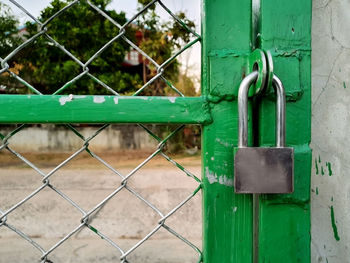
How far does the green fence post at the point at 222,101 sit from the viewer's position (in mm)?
454

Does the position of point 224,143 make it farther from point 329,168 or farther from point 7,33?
point 7,33

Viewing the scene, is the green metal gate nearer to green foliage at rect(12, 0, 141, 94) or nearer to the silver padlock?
the silver padlock

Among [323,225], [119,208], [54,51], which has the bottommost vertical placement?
[119,208]

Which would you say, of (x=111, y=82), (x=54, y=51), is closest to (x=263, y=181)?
(x=111, y=82)

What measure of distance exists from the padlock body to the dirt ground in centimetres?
163

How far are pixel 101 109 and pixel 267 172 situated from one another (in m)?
0.27

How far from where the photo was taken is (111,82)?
7523 mm

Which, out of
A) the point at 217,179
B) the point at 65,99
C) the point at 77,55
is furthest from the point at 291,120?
the point at 77,55

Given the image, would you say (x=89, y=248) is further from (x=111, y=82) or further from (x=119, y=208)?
(x=111, y=82)

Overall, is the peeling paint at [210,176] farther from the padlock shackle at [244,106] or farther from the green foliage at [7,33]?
the green foliage at [7,33]

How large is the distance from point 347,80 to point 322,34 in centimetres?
10

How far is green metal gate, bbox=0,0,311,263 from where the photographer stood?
1.48ft

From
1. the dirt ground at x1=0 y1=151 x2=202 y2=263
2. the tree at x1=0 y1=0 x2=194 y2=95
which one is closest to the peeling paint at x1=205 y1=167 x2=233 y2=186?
the dirt ground at x1=0 y1=151 x2=202 y2=263

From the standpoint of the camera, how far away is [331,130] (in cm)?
54
